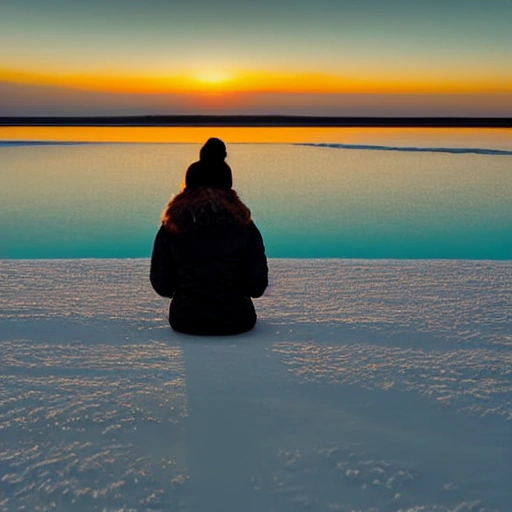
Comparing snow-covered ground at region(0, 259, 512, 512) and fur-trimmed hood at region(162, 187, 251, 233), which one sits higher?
fur-trimmed hood at region(162, 187, 251, 233)

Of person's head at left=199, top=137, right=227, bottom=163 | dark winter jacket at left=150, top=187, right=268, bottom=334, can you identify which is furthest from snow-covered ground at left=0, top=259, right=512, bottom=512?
person's head at left=199, top=137, right=227, bottom=163

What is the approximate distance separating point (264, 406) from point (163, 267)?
120cm

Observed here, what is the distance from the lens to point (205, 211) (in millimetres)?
3623

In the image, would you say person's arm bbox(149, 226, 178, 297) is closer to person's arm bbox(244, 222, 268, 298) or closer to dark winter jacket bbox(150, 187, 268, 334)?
dark winter jacket bbox(150, 187, 268, 334)

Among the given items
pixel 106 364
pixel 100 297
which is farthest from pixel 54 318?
pixel 106 364

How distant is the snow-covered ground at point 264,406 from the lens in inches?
88.2

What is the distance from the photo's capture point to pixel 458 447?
253cm

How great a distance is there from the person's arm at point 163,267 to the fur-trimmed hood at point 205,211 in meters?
0.11

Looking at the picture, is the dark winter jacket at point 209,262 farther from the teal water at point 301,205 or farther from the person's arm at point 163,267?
the teal water at point 301,205

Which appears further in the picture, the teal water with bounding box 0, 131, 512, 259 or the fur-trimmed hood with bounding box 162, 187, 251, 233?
the teal water with bounding box 0, 131, 512, 259

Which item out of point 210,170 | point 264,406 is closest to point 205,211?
point 210,170

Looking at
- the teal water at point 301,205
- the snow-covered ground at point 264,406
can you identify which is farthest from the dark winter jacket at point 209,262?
the teal water at point 301,205

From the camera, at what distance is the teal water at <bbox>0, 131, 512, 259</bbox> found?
9.93 m

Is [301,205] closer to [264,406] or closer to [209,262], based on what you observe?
[209,262]
